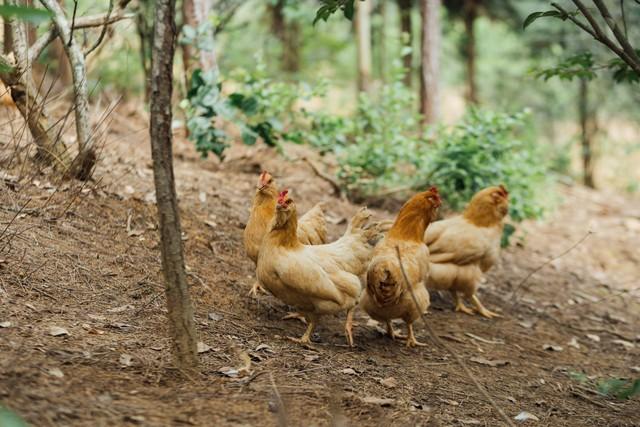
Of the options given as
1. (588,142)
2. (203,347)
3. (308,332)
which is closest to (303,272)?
(308,332)

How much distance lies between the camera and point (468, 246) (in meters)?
6.77

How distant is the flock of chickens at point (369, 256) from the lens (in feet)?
16.1

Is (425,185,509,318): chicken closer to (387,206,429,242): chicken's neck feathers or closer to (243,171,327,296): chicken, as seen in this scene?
(387,206,429,242): chicken's neck feathers

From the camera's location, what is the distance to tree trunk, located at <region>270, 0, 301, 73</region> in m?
15.4

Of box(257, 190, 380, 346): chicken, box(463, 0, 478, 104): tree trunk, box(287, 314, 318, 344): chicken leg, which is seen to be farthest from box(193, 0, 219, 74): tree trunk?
box(463, 0, 478, 104): tree trunk

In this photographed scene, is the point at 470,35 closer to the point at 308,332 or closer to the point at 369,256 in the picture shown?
the point at 369,256

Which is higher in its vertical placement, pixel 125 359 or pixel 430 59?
pixel 430 59

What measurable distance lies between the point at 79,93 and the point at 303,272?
2.49 m

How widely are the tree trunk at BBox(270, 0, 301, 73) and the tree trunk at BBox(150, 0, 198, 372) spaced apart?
12.0 m

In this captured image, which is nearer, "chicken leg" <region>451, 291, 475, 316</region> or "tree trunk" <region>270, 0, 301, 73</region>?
"chicken leg" <region>451, 291, 475, 316</region>

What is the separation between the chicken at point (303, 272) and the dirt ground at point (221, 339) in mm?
312

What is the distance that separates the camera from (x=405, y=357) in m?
5.30

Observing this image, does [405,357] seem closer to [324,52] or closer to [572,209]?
[572,209]

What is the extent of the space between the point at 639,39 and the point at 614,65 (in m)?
11.1
